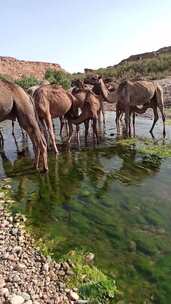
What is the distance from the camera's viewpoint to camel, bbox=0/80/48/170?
9.59m

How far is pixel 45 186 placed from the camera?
935 cm

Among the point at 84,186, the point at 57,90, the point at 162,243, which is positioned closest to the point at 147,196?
the point at 84,186

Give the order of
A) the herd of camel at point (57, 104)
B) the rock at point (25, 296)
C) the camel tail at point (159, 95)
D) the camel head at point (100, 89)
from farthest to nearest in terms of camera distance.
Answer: the camel head at point (100, 89), the camel tail at point (159, 95), the herd of camel at point (57, 104), the rock at point (25, 296)

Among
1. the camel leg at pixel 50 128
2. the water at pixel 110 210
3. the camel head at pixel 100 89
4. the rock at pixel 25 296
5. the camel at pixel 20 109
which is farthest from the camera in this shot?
the camel head at pixel 100 89

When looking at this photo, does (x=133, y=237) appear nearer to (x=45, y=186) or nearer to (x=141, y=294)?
(x=141, y=294)

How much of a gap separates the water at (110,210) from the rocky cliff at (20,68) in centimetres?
5215

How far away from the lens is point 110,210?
7848 mm

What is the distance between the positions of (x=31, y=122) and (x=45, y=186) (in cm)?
170

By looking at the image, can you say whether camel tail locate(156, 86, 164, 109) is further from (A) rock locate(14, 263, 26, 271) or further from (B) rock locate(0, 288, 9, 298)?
(B) rock locate(0, 288, 9, 298)

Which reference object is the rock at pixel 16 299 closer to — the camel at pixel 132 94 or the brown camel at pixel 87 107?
the brown camel at pixel 87 107

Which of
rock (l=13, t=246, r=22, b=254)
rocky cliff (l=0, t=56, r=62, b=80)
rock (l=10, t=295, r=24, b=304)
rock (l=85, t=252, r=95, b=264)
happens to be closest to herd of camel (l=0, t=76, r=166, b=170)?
rock (l=13, t=246, r=22, b=254)

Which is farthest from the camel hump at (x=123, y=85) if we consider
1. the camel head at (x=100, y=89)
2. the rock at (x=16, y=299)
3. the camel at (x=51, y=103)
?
the rock at (x=16, y=299)

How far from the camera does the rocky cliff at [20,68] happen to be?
63162 mm

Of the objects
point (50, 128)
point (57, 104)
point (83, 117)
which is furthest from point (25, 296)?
point (83, 117)
